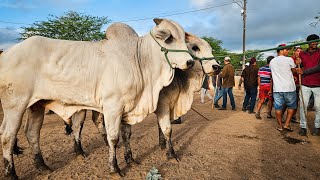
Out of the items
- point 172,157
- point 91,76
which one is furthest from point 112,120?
point 172,157

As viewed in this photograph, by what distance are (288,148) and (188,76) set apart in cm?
224

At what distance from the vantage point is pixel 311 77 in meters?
5.11

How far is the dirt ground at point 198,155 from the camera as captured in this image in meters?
3.49

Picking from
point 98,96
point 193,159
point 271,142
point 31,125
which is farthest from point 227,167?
point 31,125

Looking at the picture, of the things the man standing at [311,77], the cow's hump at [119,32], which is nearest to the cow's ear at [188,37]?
the cow's hump at [119,32]

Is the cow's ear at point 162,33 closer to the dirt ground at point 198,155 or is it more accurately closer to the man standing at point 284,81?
the dirt ground at point 198,155

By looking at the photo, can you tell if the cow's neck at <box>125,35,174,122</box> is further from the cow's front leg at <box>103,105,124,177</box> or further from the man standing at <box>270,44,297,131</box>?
the man standing at <box>270,44,297,131</box>

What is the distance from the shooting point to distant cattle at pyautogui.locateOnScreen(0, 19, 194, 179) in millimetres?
3115

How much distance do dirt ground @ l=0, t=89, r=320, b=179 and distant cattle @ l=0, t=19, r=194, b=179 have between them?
587mm

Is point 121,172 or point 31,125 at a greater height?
point 31,125

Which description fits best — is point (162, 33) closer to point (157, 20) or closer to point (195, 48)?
point (157, 20)

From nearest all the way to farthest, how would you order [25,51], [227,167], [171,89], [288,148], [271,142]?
[25,51] → [227,167] → [171,89] → [288,148] → [271,142]

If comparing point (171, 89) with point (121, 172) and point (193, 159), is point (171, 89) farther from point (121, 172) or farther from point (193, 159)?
point (121, 172)

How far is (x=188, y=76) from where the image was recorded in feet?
13.5
